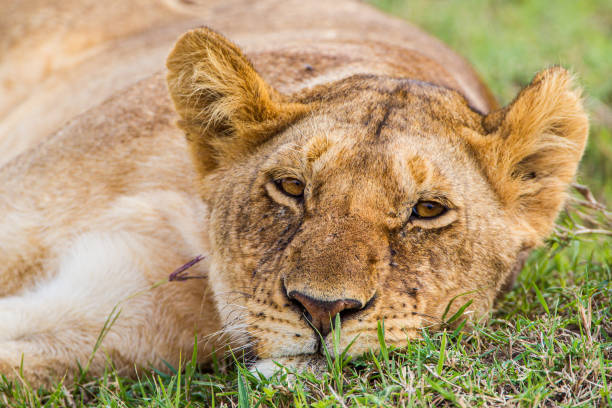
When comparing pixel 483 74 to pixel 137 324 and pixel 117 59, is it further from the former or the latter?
pixel 137 324

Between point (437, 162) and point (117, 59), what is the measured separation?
3.30 metres

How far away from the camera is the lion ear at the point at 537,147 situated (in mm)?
3449

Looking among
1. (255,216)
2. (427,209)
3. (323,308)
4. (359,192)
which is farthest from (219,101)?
(323,308)

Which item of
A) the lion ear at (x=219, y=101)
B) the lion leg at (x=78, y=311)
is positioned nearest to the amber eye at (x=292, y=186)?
the lion ear at (x=219, y=101)

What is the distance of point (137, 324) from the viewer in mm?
3680

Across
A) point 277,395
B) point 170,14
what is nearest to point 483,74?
point 170,14

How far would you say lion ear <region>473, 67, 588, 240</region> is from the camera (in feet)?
11.3

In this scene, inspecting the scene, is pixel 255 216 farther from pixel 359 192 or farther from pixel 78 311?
pixel 78 311

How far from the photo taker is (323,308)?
2654mm

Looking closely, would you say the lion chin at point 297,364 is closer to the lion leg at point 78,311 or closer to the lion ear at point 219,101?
the lion leg at point 78,311

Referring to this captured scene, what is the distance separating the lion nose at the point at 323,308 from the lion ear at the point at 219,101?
109 cm

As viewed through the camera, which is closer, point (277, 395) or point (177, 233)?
point (277, 395)

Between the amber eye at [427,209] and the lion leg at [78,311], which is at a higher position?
the amber eye at [427,209]

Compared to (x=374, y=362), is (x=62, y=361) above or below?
below
